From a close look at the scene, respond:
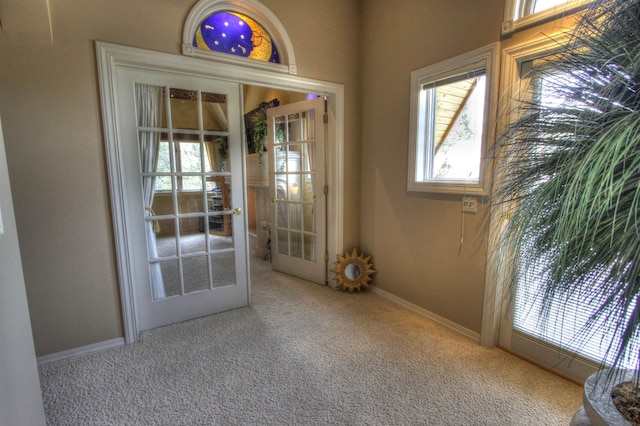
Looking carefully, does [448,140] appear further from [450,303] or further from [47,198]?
[47,198]

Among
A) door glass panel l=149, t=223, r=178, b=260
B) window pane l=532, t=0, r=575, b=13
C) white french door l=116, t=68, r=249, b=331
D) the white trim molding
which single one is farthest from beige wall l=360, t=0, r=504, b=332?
door glass panel l=149, t=223, r=178, b=260

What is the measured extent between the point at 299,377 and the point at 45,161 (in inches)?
83.2

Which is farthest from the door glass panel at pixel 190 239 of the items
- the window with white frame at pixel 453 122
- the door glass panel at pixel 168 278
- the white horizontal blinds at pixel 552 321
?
the white horizontal blinds at pixel 552 321

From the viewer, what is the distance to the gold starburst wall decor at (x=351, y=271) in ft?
10.0

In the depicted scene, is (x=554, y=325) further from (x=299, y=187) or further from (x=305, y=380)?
(x=299, y=187)

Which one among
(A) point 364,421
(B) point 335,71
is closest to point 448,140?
(B) point 335,71

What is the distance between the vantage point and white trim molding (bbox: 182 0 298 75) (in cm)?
220

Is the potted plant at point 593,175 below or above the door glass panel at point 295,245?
above

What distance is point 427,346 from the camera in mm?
2115

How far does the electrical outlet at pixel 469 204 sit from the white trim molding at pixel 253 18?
72.6 inches

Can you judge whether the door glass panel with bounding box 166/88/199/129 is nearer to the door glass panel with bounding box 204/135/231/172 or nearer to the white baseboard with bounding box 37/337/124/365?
the door glass panel with bounding box 204/135/231/172

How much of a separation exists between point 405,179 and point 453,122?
0.60 meters

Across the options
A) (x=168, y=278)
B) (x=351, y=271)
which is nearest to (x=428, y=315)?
(x=351, y=271)

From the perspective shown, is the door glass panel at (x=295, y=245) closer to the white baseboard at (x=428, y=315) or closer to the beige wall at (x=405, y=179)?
the beige wall at (x=405, y=179)
